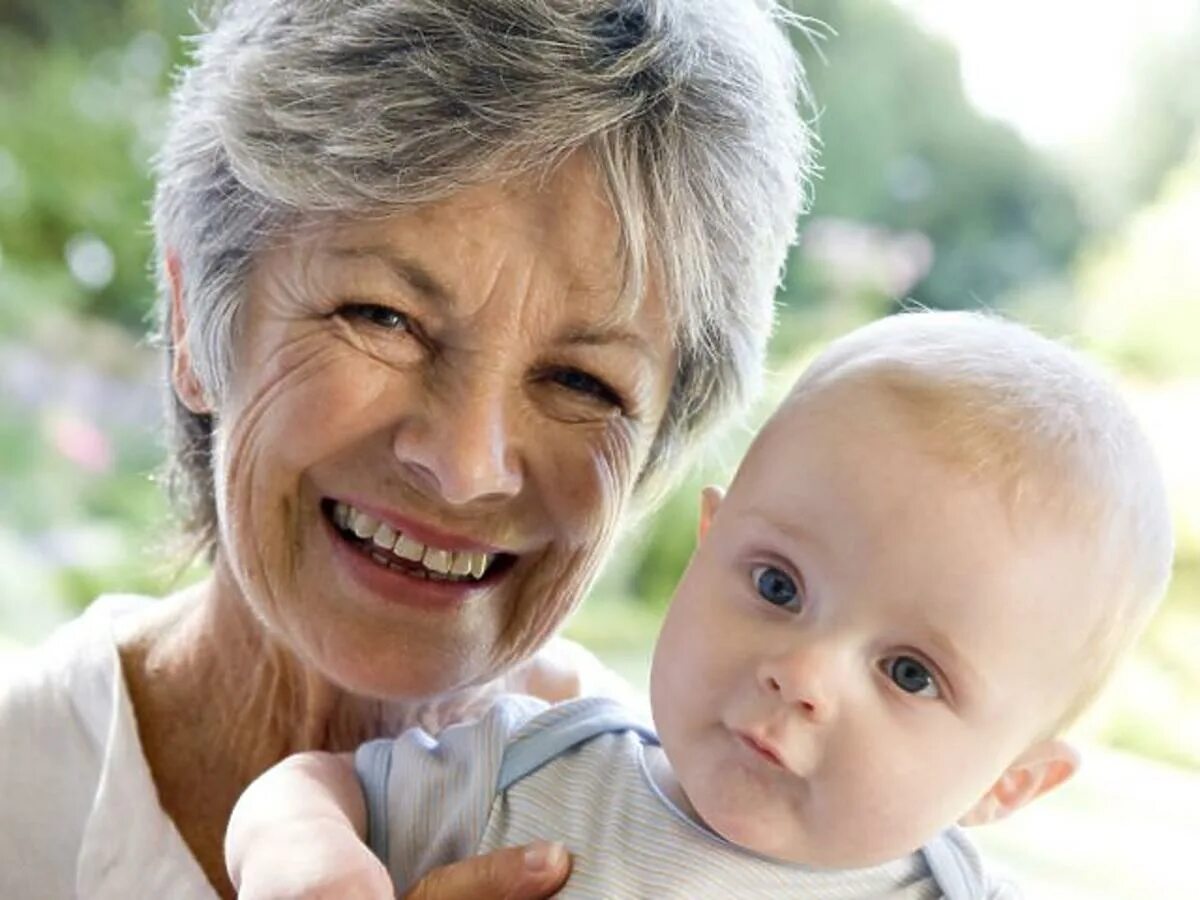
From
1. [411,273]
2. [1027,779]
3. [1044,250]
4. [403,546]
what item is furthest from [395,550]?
[1044,250]

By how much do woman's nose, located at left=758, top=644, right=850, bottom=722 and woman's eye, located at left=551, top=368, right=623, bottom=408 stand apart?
0.45 m

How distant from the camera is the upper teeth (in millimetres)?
1576

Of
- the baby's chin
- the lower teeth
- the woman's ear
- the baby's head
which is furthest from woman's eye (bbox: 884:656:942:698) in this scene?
the woman's ear

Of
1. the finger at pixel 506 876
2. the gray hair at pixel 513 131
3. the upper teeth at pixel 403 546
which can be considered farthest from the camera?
the upper teeth at pixel 403 546

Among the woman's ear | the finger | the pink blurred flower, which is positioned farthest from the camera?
the pink blurred flower

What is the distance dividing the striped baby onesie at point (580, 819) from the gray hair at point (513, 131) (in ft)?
1.36

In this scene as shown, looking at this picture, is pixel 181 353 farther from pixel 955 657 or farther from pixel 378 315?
pixel 955 657

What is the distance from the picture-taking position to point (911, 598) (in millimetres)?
1196

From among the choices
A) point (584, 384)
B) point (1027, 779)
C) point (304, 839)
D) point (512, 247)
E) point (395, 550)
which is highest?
point (512, 247)

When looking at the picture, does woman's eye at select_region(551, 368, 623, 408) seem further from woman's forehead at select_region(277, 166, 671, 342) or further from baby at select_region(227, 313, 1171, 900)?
baby at select_region(227, 313, 1171, 900)

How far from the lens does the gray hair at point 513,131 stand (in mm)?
1469

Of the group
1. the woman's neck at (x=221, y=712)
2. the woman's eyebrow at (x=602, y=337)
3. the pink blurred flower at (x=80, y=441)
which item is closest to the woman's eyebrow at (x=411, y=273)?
the woman's eyebrow at (x=602, y=337)

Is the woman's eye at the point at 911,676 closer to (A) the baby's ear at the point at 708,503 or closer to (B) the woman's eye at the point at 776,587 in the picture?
(B) the woman's eye at the point at 776,587

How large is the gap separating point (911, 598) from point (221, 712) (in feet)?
3.06
